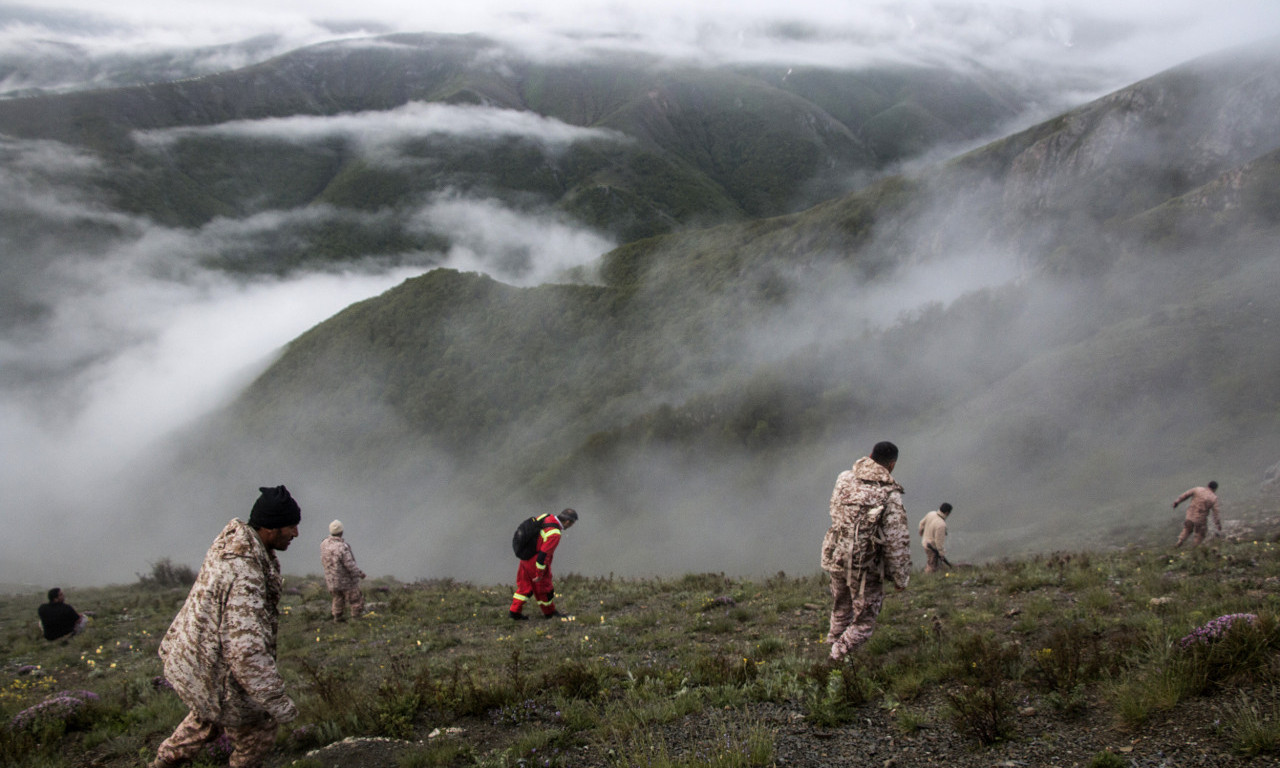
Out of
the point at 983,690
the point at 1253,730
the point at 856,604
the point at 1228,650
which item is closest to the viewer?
the point at 1253,730

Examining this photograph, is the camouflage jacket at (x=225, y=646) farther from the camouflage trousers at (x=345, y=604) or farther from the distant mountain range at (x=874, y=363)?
the distant mountain range at (x=874, y=363)

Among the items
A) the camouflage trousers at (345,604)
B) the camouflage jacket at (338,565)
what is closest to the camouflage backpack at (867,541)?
the camouflage jacket at (338,565)

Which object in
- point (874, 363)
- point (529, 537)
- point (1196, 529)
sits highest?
point (874, 363)

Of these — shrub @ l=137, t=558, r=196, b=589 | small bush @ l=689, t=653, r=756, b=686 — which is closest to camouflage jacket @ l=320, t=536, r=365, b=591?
small bush @ l=689, t=653, r=756, b=686

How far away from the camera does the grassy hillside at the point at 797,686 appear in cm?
464

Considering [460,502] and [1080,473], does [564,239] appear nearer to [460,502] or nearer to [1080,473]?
[460,502]

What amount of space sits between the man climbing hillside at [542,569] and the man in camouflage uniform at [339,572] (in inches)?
115

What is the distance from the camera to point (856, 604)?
6340 mm

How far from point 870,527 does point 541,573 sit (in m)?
6.66

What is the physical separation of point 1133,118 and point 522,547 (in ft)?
166

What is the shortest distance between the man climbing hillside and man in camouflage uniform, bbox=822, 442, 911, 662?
5393 mm

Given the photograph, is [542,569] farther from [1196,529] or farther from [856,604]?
[1196,529]

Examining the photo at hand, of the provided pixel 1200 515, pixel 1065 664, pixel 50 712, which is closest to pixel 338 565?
pixel 50 712

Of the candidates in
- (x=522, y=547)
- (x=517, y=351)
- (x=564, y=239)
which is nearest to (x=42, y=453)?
(x=564, y=239)
